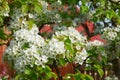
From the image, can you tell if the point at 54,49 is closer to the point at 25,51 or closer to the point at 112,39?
the point at 25,51

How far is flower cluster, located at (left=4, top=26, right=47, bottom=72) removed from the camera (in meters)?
3.78

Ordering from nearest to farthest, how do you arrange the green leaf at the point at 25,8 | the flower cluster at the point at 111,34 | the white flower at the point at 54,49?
the white flower at the point at 54,49
the green leaf at the point at 25,8
the flower cluster at the point at 111,34

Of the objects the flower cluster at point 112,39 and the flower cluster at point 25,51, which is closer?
the flower cluster at point 25,51

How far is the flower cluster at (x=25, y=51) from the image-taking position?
378 centimetres

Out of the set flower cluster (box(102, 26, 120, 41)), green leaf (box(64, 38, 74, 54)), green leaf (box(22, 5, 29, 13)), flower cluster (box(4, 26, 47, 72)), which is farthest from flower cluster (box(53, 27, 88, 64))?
flower cluster (box(102, 26, 120, 41))

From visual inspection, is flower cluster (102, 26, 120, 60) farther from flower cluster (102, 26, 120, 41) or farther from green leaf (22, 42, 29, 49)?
green leaf (22, 42, 29, 49)

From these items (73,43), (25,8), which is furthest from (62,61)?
(25,8)

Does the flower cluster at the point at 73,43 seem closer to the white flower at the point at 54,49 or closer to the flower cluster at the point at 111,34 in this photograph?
the white flower at the point at 54,49

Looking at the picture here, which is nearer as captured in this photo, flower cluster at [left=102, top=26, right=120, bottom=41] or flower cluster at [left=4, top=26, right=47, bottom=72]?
flower cluster at [left=4, top=26, right=47, bottom=72]

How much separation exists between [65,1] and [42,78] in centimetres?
141

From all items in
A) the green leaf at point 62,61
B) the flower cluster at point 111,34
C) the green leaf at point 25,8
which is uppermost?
the green leaf at point 25,8

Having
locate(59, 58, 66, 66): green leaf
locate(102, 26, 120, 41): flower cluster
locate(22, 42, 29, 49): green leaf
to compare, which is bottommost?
locate(59, 58, 66, 66): green leaf

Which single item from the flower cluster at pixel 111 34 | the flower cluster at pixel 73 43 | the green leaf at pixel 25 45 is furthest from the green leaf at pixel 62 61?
the flower cluster at pixel 111 34

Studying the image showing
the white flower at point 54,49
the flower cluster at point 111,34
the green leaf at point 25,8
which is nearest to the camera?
the white flower at point 54,49
